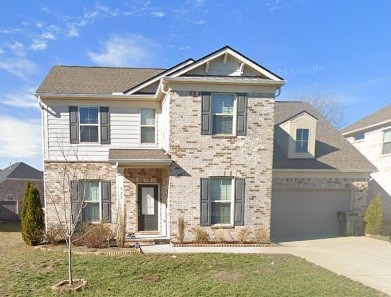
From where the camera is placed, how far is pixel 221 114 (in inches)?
391

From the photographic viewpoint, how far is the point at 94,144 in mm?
11320

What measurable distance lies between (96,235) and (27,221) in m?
3.04

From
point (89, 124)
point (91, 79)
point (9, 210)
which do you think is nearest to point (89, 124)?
point (89, 124)

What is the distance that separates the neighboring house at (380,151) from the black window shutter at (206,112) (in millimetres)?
11097

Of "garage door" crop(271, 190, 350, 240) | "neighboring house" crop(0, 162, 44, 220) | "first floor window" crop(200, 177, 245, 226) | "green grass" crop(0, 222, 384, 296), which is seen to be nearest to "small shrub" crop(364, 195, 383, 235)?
"garage door" crop(271, 190, 350, 240)

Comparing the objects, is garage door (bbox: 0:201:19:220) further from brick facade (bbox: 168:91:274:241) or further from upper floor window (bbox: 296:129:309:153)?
upper floor window (bbox: 296:129:309:153)

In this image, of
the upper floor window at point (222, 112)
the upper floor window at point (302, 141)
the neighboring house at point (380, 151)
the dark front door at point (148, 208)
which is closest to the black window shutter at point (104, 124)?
the dark front door at point (148, 208)

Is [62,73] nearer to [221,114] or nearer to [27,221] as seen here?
[27,221]

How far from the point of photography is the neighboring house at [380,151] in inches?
596

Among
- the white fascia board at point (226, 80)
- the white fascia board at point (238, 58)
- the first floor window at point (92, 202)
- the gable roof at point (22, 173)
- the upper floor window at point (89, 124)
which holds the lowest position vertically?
the first floor window at point (92, 202)

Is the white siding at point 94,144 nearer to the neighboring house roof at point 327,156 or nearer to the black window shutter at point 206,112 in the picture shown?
the black window shutter at point 206,112

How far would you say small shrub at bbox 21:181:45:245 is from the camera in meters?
9.88

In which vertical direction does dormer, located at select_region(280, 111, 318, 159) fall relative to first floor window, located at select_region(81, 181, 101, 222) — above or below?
above

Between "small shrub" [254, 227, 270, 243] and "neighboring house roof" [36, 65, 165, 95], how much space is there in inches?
338
